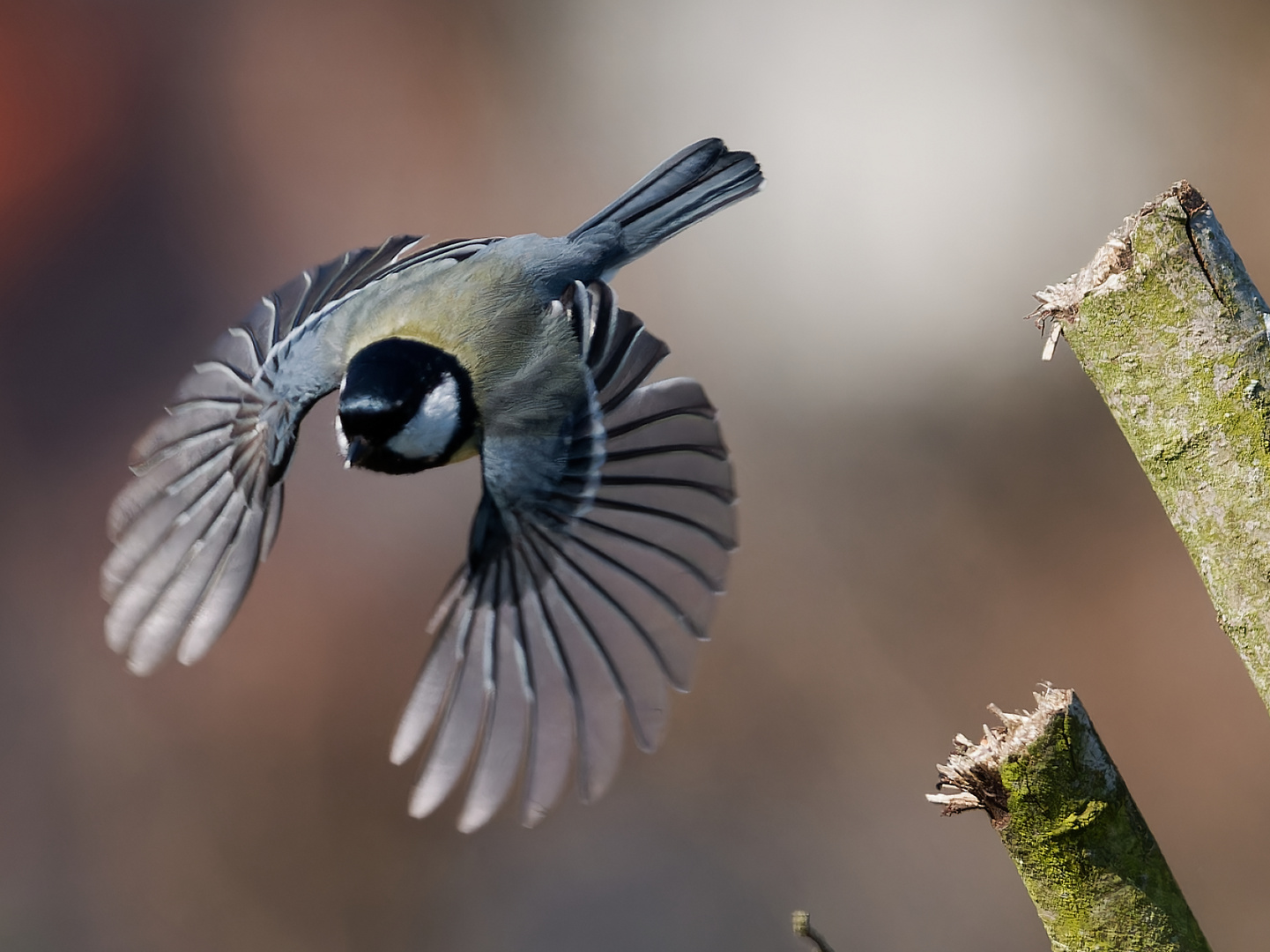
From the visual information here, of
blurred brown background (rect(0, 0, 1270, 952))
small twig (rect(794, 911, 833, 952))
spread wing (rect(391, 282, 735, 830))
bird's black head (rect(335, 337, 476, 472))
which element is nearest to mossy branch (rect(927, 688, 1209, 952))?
small twig (rect(794, 911, 833, 952))

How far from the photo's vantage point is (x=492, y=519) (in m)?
1.38

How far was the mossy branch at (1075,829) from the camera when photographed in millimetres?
732

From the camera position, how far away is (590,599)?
1.31 meters

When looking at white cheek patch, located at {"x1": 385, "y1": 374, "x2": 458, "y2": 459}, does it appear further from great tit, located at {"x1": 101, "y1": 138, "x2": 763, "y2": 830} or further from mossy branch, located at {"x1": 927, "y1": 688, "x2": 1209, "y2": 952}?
mossy branch, located at {"x1": 927, "y1": 688, "x2": 1209, "y2": 952}

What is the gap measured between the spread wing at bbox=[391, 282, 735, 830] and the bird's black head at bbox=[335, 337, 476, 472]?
0.08 meters

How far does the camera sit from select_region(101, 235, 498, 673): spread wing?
1457 mm

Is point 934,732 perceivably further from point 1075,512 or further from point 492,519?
point 492,519

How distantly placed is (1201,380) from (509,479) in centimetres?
76

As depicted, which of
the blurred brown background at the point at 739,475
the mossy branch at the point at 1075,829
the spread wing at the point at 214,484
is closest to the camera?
the mossy branch at the point at 1075,829

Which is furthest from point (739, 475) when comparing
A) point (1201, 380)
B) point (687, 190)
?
point (1201, 380)

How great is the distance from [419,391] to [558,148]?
1.81m

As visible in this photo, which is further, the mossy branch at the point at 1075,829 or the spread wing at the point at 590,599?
the spread wing at the point at 590,599

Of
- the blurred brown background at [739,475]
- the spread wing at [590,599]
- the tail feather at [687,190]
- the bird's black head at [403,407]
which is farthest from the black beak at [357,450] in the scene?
the blurred brown background at [739,475]

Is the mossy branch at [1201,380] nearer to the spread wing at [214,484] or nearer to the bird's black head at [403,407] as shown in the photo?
the bird's black head at [403,407]
